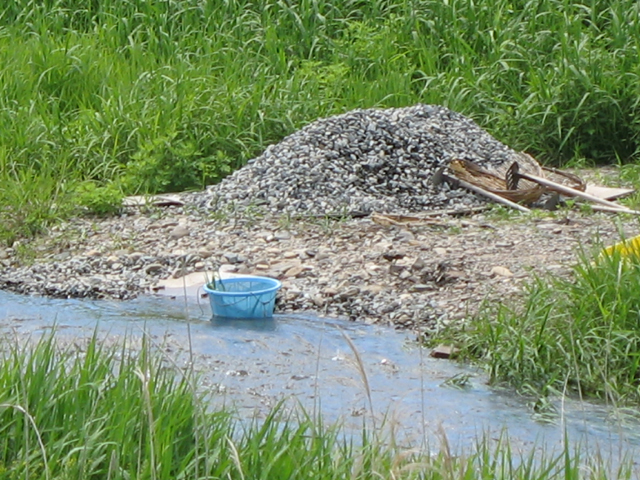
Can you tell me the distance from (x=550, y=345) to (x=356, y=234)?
7.33ft

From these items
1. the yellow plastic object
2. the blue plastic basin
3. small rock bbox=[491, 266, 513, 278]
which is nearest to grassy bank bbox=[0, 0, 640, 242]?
the blue plastic basin

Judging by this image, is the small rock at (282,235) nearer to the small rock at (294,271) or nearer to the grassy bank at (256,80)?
the small rock at (294,271)

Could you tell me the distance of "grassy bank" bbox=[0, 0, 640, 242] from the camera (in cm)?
755

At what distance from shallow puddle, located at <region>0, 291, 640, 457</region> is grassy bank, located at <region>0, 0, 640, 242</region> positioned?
162cm

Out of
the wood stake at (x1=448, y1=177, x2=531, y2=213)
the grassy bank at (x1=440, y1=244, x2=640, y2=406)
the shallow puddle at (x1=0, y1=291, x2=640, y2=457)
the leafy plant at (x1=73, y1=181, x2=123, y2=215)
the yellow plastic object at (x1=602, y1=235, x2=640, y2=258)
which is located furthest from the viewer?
the leafy plant at (x1=73, y1=181, x2=123, y2=215)

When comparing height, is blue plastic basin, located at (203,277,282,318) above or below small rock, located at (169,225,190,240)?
above

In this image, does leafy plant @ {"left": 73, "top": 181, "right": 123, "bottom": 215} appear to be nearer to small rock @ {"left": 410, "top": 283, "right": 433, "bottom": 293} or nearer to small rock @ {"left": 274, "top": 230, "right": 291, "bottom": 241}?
small rock @ {"left": 274, "top": 230, "right": 291, "bottom": 241}

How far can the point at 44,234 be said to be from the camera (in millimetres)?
6523

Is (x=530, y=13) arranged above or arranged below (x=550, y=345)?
above

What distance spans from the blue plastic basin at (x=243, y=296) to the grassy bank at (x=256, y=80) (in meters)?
1.94

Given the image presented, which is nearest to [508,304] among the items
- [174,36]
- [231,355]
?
[231,355]

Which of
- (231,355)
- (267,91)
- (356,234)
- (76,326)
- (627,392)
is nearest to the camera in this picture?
(627,392)

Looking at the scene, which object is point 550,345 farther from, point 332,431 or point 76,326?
point 76,326

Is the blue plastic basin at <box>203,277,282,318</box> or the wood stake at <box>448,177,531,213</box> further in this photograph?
the wood stake at <box>448,177,531,213</box>
